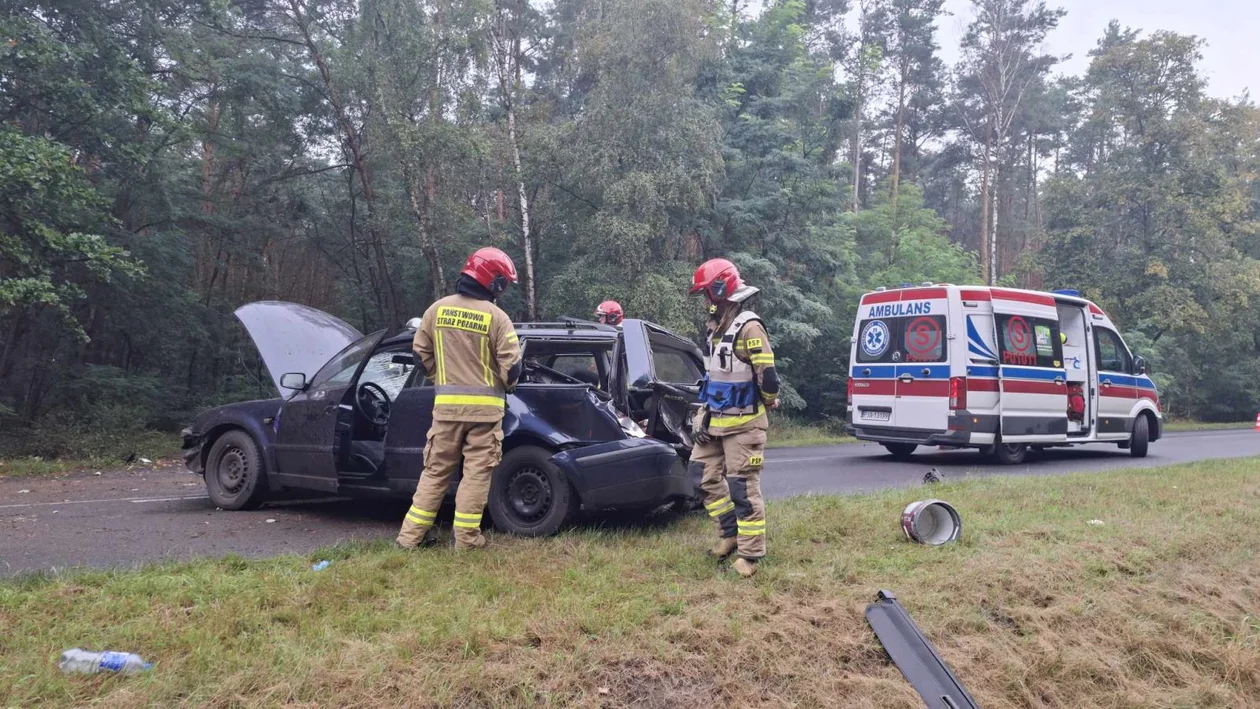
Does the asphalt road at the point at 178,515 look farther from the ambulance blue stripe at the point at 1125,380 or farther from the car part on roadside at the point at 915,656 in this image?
the car part on roadside at the point at 915,656

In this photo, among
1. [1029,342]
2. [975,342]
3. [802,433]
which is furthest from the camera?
[802,433]

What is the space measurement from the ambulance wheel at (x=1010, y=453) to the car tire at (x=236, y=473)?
9.47 meters

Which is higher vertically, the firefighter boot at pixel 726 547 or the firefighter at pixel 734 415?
the firefighter at pixel 734 415

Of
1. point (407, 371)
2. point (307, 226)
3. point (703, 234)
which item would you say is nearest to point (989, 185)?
point (703, 234)

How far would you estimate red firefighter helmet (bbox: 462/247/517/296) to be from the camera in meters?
5.24

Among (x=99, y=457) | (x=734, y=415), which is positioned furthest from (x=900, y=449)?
(x=99, y=457)

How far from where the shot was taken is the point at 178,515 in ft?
21.7

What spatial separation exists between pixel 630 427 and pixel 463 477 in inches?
46.4

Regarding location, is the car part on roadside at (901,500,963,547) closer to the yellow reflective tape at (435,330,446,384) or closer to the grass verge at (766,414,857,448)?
the yellow reflective tape at (435,330,446,384)

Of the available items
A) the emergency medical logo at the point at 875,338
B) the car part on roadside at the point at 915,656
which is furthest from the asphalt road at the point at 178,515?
the car part on roadside at the point at 915,656

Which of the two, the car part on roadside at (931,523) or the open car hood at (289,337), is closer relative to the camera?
the car part on roadside at (931,523)

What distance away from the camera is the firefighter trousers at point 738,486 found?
471cm

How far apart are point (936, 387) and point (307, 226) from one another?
16.8m

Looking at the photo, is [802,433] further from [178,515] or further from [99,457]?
[178,515]
